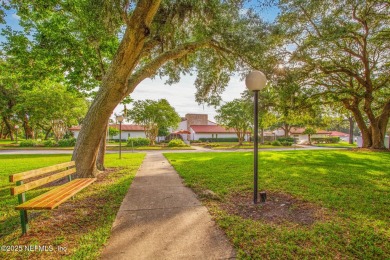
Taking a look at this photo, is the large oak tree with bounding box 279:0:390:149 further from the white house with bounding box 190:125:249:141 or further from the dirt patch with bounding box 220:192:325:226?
the white house with bounding box 190:125:249:141

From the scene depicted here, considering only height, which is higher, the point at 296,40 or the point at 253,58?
the point at 296,40

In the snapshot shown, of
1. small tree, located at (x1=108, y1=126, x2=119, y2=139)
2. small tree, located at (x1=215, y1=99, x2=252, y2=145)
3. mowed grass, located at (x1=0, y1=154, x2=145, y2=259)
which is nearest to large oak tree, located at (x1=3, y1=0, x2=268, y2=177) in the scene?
mowed grass, located at (x1=0, y1=154, x2=145, y2=259)

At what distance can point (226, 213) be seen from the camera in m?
3.89

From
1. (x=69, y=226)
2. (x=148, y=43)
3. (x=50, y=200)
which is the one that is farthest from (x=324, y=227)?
(x=148, y=43)

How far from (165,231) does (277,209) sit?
7.79 feet

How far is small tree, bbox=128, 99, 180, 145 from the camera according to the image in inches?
1132

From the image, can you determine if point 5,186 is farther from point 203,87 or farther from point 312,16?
point 312,16

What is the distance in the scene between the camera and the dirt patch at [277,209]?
3.61 metres

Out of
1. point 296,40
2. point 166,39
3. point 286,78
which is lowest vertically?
point 286,78

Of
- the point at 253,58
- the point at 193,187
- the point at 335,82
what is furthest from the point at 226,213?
the point at 335,82

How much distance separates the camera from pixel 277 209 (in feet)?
13.4

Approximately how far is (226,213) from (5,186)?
6.84m

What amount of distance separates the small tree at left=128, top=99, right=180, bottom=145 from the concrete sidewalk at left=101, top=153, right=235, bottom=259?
2457 centimetres

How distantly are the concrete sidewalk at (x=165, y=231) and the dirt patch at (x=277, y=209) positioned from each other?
744 mm
